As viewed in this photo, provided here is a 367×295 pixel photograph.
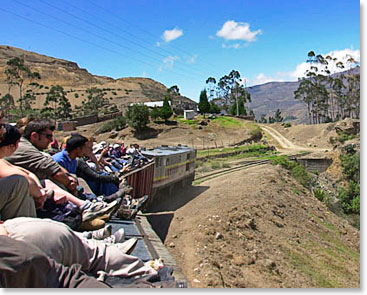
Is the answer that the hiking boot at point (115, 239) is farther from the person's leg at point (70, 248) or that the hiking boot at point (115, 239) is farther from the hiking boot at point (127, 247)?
the person's leg at point (70, 248)

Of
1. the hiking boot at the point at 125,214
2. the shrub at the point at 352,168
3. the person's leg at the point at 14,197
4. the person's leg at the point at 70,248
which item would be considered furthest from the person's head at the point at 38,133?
the shrub at the point at 352,168

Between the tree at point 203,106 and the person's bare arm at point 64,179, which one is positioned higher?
the tree at point 203,106

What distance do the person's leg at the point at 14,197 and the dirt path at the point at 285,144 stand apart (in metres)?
40.7

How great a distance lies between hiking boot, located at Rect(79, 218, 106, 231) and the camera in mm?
4246

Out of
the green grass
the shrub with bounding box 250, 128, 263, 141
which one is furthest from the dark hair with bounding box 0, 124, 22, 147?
the green grass

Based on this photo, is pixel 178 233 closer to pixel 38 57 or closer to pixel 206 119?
pixel 206 119

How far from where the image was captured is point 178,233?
11.2 metres

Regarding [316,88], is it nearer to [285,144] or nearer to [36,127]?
[285,144]

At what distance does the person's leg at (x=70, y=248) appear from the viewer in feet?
8.49

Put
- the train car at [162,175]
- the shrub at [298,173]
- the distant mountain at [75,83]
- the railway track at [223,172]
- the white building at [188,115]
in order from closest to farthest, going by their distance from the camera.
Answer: the train car at [162,175], the railway track at [223,172], the shrub at [298,173], the white building at [188,115], the distant mountain at [75,83]

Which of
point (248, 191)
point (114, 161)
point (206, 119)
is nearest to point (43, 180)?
point (114, 161)

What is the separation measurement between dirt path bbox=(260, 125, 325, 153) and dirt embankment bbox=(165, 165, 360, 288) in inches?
1033

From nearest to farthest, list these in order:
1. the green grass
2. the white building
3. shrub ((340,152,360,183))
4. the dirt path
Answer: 1. shrub ((340,152,360,183))
2. the dirt path
3. the green grass
4. the white building

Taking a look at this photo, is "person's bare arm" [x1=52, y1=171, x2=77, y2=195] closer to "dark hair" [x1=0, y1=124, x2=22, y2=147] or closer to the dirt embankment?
"dark hair" [x1=0, y1=124, x2=22, y2=147]
